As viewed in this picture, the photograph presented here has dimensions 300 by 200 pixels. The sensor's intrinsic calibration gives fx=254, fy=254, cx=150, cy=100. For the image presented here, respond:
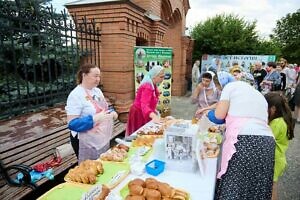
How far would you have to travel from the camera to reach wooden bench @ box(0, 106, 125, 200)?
2801mm

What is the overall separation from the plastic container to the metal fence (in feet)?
8.25

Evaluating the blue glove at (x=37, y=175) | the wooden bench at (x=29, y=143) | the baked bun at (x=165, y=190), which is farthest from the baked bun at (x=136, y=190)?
the blue glove at (x=37, y=175)

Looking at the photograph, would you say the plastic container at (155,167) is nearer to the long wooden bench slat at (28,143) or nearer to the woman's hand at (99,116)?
the woman's hand at (99,116)

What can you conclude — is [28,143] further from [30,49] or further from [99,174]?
[30,49]

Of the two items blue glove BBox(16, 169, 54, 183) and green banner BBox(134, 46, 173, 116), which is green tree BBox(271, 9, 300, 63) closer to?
green banner BBox(134, 46, 173, 116)

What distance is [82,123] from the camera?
8.04 feet

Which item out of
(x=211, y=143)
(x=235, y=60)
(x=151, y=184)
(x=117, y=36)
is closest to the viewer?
(x=151, y=184)

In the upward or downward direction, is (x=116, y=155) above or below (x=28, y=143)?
above

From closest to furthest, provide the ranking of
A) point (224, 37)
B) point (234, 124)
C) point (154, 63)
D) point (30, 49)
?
point (234, 124), point (30, 49), point (154, 63), point (224, 37)

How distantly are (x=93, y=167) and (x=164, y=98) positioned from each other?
561 cm

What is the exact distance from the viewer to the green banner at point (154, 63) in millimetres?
6164

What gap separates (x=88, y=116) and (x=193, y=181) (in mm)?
1183

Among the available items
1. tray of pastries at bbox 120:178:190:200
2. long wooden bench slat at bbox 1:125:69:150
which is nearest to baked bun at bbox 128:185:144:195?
tray of pastries at bbox 120:178:190:200

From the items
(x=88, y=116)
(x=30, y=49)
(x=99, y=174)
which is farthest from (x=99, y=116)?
(x=30, y=49)
